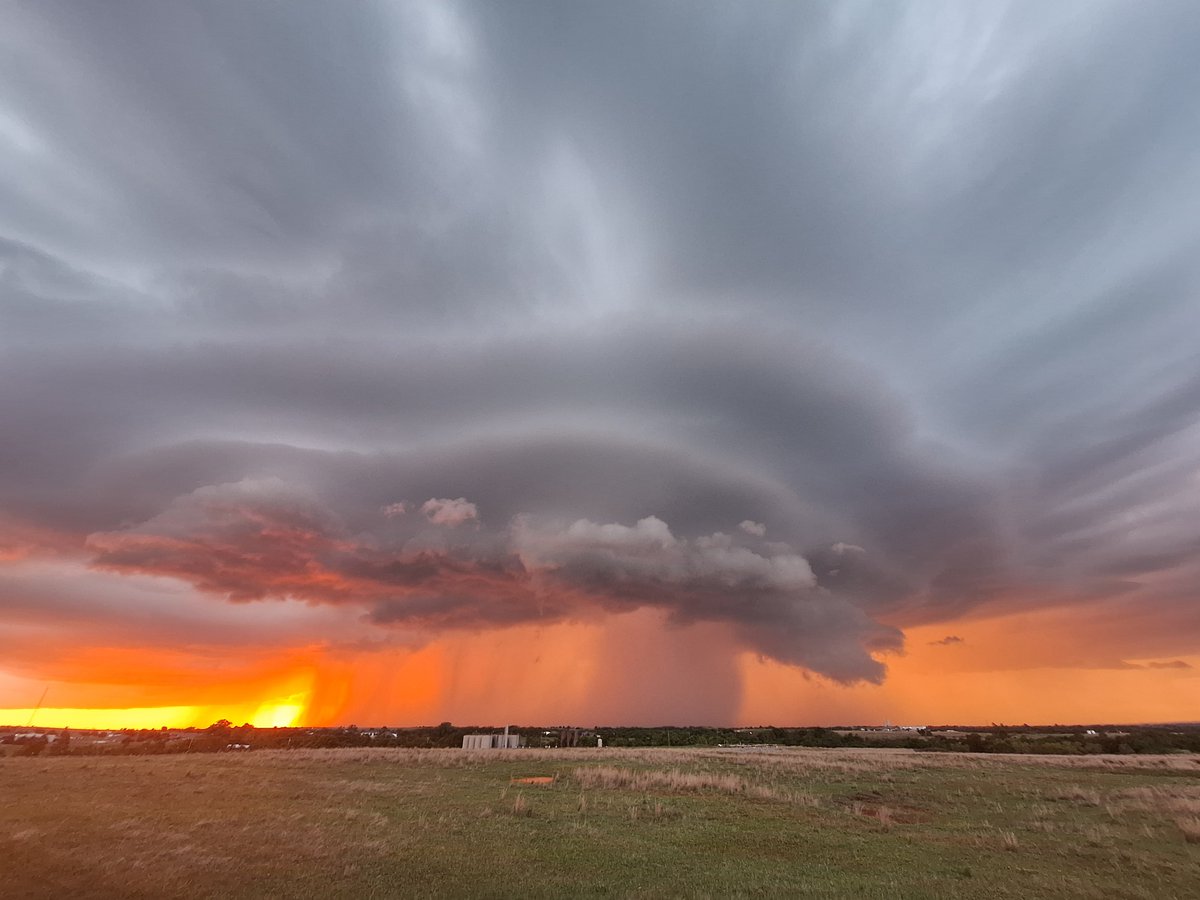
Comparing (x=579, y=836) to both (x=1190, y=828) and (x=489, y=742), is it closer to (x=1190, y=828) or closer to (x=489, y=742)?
(x=1190, y=828)

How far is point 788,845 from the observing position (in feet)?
75.5

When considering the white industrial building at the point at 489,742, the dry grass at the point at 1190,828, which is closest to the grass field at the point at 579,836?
the dry grass at the point at 1190,828

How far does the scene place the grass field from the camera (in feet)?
55.3

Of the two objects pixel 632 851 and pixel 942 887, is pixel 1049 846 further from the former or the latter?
pixel 632 851

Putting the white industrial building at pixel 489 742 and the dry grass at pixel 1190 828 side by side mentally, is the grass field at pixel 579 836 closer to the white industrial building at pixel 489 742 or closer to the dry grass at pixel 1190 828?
the dry grass at pixel 1190 828

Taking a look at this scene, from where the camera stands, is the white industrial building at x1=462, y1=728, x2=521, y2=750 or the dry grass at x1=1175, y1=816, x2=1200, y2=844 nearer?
the dry grass at x1=1175, y1=816, x2=1200, y2=844

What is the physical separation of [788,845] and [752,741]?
122 m

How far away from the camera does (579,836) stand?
23391mm

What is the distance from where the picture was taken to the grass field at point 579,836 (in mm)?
16859

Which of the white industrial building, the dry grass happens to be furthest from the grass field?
the white industrial building

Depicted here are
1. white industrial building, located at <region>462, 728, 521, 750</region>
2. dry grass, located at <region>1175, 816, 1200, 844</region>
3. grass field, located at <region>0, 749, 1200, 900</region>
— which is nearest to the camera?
grass field, located at <region>0, 749, 1200, 900</region>

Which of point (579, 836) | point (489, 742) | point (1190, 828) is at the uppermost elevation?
point (489, 742)

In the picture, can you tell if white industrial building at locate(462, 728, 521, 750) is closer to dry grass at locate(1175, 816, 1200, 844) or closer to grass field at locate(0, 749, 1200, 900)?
grass field at locate(0, 749, 1200, 900)

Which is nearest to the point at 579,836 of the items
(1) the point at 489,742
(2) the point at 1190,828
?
(2) the point at 1190,828
